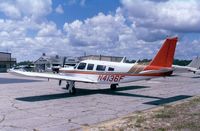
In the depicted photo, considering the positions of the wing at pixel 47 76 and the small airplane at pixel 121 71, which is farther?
the small airplane at pixel 121 71

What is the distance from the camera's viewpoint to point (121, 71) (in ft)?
66.1

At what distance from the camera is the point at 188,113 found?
12.3 meters

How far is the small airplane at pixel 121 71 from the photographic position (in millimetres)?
19297

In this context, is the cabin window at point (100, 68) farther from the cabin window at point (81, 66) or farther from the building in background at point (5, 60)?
the building in background at point (5, 60)

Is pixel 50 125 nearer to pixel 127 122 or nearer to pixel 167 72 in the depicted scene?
pixel 127 122

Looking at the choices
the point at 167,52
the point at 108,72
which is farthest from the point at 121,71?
the point at 167,52

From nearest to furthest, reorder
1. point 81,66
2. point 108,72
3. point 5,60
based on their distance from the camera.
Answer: point 108,72, point 81,66, point 5,60

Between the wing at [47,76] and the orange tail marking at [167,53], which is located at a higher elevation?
the orange tail marking at [167,53]

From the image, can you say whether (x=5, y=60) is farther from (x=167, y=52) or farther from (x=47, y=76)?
(x=167, y=52)

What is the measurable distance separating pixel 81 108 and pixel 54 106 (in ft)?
4.46

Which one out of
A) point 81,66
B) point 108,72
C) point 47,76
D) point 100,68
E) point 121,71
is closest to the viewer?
point 47,76

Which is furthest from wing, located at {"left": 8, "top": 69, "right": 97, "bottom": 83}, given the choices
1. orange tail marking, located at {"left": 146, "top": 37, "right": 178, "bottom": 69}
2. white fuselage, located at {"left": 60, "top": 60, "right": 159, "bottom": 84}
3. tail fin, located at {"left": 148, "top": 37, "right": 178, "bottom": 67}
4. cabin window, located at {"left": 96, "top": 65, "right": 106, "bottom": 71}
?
tail fin, located at {"left": 148, "top": 37, "right": 178, "bottom": 67}

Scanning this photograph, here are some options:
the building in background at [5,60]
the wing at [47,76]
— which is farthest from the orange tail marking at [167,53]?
the building in background at [5,60]

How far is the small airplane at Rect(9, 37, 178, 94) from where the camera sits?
63.3ft
